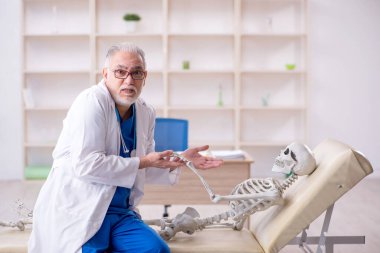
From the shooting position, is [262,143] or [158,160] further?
[262,143]

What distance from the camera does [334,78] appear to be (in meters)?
6.55

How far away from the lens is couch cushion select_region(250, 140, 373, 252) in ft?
7.63

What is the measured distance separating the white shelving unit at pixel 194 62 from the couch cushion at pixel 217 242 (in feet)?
12.2

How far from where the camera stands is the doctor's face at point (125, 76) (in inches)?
98.0

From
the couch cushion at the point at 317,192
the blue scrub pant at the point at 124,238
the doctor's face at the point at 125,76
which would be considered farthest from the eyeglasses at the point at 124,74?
the couch cushion at the point at 317,192

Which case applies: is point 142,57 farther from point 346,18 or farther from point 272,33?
point 346,18

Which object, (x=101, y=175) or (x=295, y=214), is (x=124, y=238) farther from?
(x=295, y=214)

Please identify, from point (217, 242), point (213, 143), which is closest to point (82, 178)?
point (217, 242)

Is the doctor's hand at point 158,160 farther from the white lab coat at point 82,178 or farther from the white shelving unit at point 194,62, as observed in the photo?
the white shelving unit at point 194,62

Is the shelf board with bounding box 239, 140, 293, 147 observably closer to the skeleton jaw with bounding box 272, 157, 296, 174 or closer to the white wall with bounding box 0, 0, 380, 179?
the white wall with bounding box 0, 0, 380, 179

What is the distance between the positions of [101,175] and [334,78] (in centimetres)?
465

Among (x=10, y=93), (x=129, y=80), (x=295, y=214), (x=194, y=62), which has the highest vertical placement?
(x=194, y=62)

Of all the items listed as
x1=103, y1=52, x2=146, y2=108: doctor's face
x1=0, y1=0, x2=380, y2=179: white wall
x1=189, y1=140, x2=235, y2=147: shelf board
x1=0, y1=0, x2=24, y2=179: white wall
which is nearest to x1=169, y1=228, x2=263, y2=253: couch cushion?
x1=103, y1=52, x2=146, y2=108: doctor's face

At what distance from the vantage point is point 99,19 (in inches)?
257
